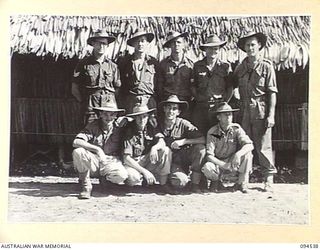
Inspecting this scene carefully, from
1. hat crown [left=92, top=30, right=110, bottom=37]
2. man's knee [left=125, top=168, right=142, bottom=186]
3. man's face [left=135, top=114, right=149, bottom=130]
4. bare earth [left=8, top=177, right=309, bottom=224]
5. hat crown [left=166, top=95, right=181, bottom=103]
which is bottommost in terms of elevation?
bare earth [left=8, top=177, right=309, bottom=224]

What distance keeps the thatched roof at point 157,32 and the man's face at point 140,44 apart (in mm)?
20

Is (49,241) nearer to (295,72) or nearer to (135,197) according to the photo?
(135,197)

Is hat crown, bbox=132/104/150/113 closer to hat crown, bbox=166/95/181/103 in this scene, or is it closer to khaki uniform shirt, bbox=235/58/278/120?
hat crown, bbox=166/95/181/103

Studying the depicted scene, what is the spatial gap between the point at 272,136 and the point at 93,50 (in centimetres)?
57

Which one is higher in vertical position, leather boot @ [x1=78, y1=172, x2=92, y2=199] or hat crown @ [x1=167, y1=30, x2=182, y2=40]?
hat crown @ [x1=167, y1=30, x2=182, y2=40]

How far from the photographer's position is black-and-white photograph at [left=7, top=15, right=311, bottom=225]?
1.64 metres

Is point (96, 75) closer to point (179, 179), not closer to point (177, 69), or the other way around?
point (177, 69)

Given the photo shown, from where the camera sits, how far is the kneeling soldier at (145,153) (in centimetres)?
165

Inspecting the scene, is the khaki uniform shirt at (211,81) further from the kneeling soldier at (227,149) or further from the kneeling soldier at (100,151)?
the kneeling soldier at (100,151)

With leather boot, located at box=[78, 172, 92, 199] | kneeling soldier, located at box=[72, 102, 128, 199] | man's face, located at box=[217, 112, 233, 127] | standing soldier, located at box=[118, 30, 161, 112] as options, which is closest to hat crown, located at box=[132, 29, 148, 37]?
standing soldier, located at box=[118, 30, 161, 112]

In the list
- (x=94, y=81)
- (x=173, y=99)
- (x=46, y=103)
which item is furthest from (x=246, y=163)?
(x=46, y=103)

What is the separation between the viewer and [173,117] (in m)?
1.65

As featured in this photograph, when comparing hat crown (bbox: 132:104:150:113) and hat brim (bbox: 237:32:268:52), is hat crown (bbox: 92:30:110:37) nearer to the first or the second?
hat crown (bbox: 132:104:150:113)

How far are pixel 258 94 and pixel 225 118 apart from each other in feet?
0.38
